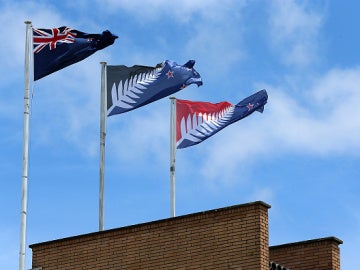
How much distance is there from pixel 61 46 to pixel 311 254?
27.2ft

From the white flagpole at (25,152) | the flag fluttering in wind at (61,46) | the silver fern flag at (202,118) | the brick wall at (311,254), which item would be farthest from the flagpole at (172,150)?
the white flagpole at (25,152)

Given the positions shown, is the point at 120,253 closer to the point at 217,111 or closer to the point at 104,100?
the point at 104,100

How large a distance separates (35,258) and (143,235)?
126 inches

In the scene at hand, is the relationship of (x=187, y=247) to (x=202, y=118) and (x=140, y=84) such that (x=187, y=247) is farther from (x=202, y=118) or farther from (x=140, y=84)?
(x=202, y=118)

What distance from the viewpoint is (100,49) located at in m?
31.5

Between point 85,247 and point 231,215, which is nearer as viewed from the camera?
point 231,215

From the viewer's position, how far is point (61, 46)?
31.1 metres

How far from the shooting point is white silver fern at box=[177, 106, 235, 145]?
35.3 metres

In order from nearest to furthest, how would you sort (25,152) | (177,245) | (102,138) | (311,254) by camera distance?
(177,245) < (25,152) < (311,254) < (102,138)

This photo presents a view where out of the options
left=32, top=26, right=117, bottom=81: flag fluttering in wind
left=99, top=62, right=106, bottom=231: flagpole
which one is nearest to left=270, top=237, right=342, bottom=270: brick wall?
left=99, top=62, right=106, bottom=231: flagpole

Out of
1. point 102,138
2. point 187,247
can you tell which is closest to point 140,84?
point 102,138

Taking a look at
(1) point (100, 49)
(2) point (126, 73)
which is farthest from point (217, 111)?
(1) point (100, 49)

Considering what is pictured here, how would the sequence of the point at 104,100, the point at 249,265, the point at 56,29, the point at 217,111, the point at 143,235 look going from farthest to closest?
the point at 217,111 < the point at 104,100 < the point at 56,29 < the point at 143,235 < the point at 249,265

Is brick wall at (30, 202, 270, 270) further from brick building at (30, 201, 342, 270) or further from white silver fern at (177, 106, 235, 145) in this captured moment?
white silver fern at (177, 106, 235, 145)
